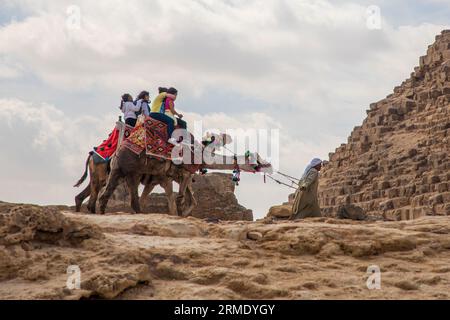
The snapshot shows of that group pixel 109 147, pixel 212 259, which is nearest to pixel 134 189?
pixel 109 147

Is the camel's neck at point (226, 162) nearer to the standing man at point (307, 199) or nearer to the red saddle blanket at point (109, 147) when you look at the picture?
the red saddle blanket at point (109, 147)

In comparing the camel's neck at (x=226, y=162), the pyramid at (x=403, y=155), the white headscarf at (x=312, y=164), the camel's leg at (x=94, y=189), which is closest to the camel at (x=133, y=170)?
the camel's neck at (x=226, y=162)

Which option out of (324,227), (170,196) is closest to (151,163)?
(170,196)

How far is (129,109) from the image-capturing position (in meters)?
18.6

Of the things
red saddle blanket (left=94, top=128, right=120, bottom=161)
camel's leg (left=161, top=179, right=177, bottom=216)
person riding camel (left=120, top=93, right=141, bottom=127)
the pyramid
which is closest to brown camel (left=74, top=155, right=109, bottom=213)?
red saddle blanket (left=94, top=128, right=120, bottom=161)

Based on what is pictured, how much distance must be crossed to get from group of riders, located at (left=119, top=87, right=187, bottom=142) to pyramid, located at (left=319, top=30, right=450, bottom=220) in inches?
1069

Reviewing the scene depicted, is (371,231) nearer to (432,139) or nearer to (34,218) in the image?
(34,218)

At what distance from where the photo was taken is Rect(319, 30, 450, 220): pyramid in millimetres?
49844

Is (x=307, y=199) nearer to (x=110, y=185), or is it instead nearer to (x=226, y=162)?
(x=110, y=185)

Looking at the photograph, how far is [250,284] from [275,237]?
1.61 meters

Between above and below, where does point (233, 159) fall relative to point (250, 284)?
above

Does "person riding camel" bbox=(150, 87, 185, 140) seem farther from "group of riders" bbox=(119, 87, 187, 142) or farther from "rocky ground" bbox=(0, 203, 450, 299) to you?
"rocky ground" bbox=(0, 203, 450, 299)

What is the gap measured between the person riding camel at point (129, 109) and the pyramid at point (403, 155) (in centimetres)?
2717

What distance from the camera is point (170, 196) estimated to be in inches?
721
